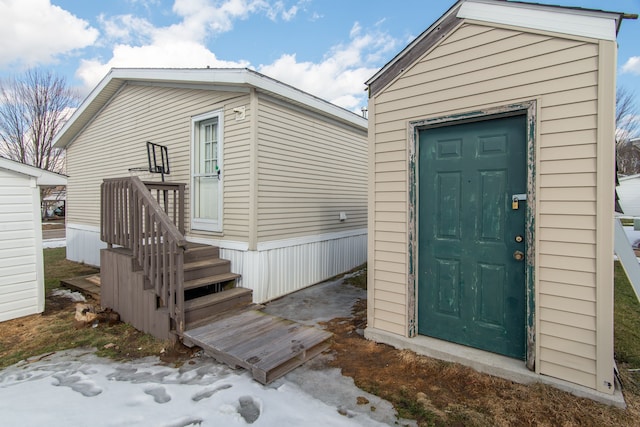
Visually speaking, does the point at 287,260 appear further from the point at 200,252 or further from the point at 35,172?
the point at 35,172

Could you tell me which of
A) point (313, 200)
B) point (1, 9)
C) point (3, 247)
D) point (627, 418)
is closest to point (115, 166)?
point (3, 247)

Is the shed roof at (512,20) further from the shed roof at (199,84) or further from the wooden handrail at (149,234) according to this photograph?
the wooden handrail at (149,234)

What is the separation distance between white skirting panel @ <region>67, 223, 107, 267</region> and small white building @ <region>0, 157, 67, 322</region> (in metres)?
3.08

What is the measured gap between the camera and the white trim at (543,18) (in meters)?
2.21

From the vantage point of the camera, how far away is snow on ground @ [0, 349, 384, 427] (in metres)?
2.12

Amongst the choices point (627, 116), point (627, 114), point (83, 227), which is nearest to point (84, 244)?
point (83, 227)

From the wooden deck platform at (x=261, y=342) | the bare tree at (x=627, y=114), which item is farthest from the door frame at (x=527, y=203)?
the bare tree at (x=627, y=114)

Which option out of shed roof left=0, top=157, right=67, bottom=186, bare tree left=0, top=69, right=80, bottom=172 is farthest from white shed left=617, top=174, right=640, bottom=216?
bare tree left=0, top=69, right=80, bottom=172

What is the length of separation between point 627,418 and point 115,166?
8509 millimetres

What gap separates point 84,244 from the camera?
8.16 m

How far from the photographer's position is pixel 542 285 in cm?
245

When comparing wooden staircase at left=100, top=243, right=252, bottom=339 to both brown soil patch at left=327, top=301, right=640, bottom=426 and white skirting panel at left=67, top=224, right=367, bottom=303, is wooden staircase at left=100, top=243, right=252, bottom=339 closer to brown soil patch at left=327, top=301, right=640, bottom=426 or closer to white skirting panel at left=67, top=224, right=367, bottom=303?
white skirting panel at left=67, top=224, right=367, bottom=303

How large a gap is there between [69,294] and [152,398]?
431 cm

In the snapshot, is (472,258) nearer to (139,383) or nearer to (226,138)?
(139,383)
